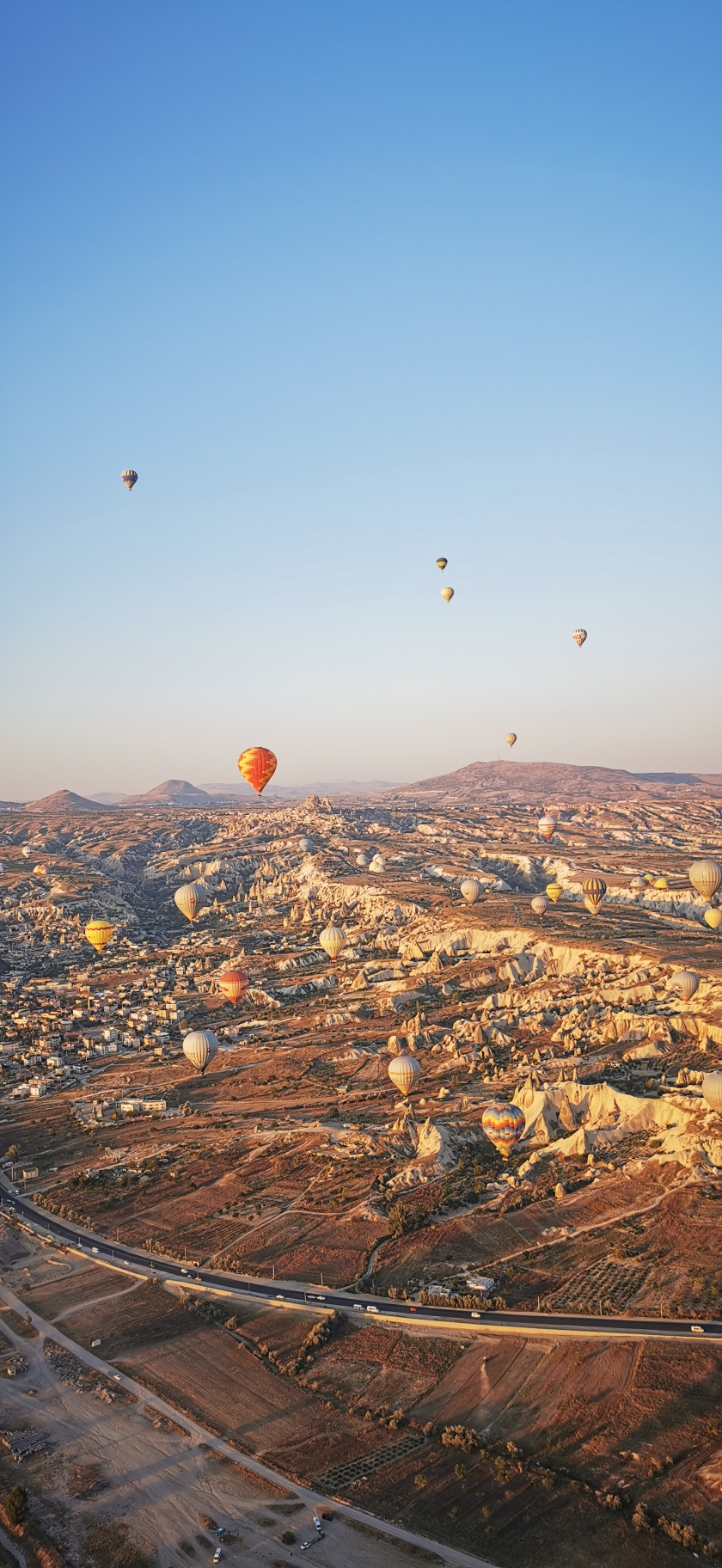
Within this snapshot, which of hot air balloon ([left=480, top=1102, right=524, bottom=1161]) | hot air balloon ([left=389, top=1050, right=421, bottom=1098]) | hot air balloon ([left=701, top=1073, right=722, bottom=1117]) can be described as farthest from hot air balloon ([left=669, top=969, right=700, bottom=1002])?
hot air balloon ([left=480, top=1102, right=524, bottom=1161])

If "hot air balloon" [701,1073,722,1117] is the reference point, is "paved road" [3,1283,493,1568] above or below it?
below

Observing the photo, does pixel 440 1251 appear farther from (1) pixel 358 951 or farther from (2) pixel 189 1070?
(1) pixel 358 951

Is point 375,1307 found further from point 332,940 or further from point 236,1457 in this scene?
point 332,940

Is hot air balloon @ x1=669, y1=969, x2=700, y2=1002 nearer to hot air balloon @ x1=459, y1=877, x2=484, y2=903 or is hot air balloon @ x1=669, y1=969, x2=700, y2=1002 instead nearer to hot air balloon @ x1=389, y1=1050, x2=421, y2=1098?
hot air balloon @ x1=389, y1=1050, x2=421, y2=1098

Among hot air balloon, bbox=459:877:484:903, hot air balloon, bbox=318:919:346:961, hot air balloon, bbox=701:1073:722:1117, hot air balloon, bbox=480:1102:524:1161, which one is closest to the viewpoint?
hot air balloon, bbox=701:1073:722:1117

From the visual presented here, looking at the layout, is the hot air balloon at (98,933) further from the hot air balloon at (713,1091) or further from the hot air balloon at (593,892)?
the hot air balloon at (713,1091)
